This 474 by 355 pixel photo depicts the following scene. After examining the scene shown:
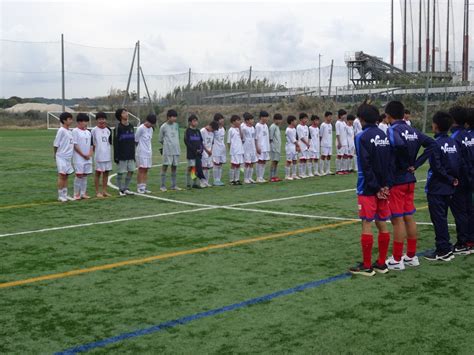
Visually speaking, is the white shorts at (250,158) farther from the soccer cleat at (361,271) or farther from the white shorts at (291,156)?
the soccer cleat at (361,271)

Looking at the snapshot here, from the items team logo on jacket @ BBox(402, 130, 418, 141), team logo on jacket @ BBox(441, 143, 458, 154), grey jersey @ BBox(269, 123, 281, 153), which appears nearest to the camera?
team logo on jacket @ BBox(402, 130, 418, 141)

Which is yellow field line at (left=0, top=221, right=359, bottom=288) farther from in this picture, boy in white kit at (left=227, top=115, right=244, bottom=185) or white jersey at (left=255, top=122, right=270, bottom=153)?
white jersey at (left=255, top=122, right=270, bottom=153)

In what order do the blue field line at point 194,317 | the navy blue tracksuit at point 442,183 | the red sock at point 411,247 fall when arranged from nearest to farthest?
the blue field line at point 194,317 < the red sock at point 411,247 < the navy blue tracksuit at point 442,183

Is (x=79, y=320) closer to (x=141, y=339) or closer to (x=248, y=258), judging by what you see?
(x=141, y=339)

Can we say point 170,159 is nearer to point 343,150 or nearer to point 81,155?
point 81,155

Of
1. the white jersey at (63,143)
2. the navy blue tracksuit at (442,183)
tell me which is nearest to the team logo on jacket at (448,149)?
the navy blue tracksuit at (442,183)

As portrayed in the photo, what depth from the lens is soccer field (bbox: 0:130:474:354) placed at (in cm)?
479

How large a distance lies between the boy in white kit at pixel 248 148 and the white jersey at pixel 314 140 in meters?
2.16

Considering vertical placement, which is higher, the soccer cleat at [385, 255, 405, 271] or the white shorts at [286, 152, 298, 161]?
the white shorts at [286, 152, 298, 161]

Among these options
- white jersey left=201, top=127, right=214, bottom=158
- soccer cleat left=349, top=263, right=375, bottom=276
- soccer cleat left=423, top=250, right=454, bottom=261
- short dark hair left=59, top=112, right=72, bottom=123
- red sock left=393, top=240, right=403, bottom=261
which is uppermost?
short dark hair left=59, top=112, right=72, bottom=123

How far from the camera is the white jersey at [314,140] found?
16.8 metres

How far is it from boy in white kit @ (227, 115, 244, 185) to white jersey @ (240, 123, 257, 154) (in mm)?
167

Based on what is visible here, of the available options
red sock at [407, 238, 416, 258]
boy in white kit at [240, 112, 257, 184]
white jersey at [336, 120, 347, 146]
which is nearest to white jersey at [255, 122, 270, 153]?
boy in white kit at [240, 112, 257, 184]

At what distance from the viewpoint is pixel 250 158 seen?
50.2 ft
